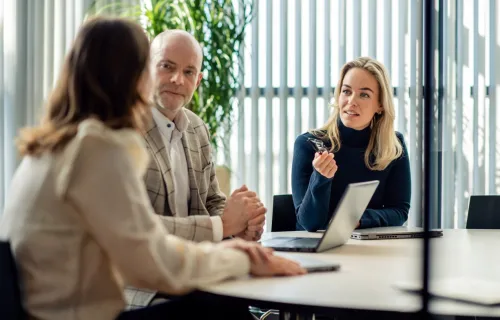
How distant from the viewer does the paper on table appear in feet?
4.86

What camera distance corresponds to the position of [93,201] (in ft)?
4.59

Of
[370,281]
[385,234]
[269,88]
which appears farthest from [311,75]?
[370,281]

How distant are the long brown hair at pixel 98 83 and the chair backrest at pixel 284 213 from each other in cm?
156

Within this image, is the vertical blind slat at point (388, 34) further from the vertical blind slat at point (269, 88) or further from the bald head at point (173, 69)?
the bald head at point (173, 69)

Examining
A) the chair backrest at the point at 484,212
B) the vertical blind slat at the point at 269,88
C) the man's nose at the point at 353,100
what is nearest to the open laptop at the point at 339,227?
the man's nose at the point at 353,100

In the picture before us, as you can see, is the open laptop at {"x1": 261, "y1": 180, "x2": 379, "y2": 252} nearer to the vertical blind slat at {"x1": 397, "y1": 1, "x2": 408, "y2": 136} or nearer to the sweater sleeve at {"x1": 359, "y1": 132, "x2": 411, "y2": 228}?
the sweater sleeve at {"x1": 359, "y1": 132, "x2": 411, "y2": 228}

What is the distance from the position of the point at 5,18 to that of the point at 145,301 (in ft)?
10.7

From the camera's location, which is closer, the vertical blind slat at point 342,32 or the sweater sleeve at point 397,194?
the sweater sleeve at point 397,194

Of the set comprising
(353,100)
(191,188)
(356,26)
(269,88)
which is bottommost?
(191,188)

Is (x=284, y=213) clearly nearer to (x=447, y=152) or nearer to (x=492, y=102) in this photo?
(x=447, y=152)

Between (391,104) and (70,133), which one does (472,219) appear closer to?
(391,104)

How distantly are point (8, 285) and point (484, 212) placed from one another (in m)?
2.30

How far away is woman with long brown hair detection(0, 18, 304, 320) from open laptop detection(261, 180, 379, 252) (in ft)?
1.83

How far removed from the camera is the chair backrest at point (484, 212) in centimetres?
317
